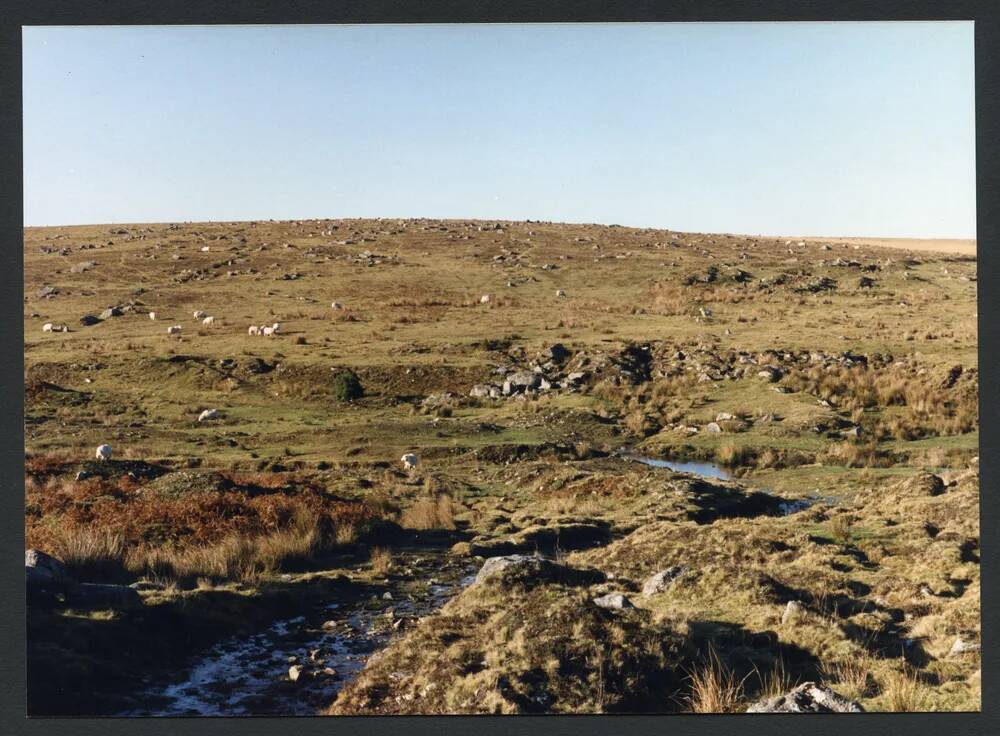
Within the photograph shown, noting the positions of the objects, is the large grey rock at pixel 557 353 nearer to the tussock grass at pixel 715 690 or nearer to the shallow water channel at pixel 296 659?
the shallow water channel at pixel 296 659

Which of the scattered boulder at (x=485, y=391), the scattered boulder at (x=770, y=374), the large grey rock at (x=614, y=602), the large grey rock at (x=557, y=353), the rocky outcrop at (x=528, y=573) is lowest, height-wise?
the large grey rock at (x=614, y=602)

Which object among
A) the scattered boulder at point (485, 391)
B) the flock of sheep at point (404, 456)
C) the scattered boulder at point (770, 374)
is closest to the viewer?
the flock of sheep at point (404, 456)

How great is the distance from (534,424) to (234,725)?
18.4m

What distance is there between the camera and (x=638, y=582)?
14016 mm

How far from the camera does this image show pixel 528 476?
2211 centimetres

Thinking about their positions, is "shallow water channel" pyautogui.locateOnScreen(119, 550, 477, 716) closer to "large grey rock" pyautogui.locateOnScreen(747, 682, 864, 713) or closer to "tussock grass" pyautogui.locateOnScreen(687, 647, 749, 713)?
Result: "tussock grass" pyautogui.locateOnScreen(687, 647, 749, 713)

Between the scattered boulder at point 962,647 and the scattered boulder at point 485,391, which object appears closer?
the scattered boulder at point 962,647

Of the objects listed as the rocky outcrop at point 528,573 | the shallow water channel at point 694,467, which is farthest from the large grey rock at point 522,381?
the rocky outcrop at point 528,573

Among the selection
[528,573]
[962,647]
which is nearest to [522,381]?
[528,573]

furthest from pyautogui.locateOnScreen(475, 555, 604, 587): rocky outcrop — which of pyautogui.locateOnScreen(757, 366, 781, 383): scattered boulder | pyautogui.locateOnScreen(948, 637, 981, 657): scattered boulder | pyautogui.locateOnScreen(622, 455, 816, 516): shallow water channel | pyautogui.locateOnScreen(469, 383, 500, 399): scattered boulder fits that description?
pyautogui.locateOnScreen(757, 366, 781, 383): scattered boulder

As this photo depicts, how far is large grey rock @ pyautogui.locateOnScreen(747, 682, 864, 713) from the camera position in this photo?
9.48 metres

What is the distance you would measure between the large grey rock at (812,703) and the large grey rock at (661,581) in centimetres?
380

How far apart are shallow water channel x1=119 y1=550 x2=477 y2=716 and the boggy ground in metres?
0.32

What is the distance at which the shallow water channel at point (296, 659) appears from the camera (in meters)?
10.2
